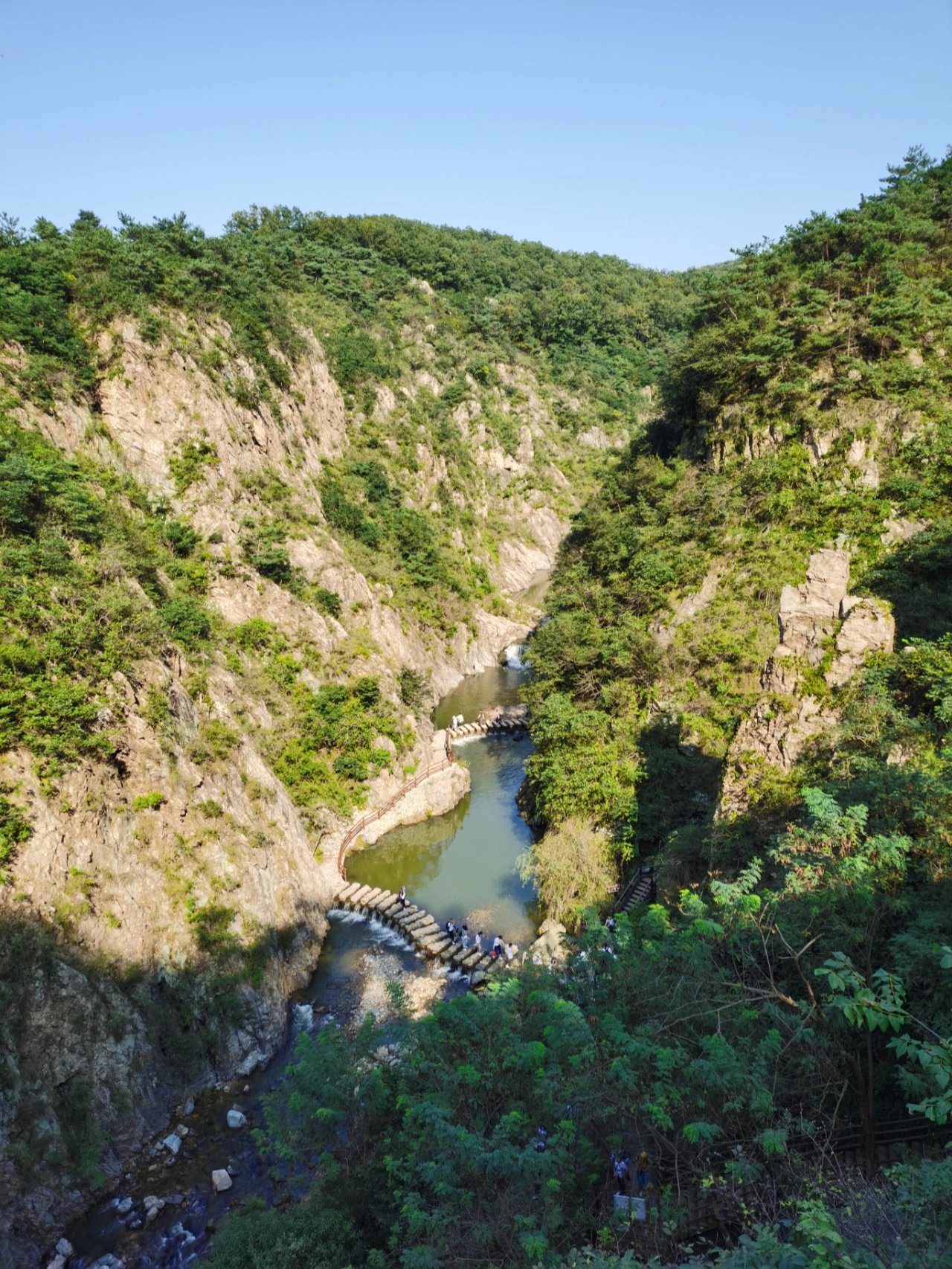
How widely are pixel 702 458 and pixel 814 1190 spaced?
37426mm

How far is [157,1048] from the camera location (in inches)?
658

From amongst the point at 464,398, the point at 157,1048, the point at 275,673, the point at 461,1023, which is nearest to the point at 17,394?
the point at 275,673

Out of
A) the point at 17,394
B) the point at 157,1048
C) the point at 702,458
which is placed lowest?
the point at 157,1048

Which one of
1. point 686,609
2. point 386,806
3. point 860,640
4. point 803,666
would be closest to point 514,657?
point 686,609

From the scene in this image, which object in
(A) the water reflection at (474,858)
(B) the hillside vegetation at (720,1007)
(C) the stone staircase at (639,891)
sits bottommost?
(A) the water reflection at (474,858)

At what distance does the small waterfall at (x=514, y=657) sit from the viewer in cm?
5153

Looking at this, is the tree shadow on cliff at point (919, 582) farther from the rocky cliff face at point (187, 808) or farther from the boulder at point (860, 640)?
the rocky cliff face at point (187, 808)

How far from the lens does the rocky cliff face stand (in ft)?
48.3

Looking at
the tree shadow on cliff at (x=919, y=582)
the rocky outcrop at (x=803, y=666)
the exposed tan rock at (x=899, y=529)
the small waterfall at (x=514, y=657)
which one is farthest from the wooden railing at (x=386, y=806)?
the exposed tan rock at (x=899, y=529)

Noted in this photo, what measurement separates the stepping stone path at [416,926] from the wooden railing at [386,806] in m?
1.86

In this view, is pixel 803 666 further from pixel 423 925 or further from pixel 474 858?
pixel 474 858

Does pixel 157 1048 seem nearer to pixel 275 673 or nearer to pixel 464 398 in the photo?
pixel 275 673

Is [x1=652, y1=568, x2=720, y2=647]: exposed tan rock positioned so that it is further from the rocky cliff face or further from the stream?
the rocky cliff face

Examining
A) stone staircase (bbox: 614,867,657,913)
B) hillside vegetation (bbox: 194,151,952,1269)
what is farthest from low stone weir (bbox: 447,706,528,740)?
stone staircase (bbox: 614,867,657,913)
